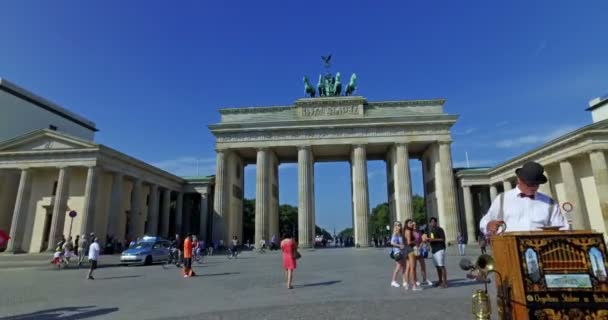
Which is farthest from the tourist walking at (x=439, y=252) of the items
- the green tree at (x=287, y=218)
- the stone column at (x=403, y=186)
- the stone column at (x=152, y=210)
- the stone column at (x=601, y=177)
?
the green tree at (x=287, y=218)

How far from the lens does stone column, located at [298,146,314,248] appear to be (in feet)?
123

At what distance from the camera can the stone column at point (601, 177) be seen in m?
25.7

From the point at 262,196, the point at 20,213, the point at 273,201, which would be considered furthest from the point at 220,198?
the point at 20,213

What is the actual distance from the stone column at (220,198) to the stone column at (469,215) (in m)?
29.3

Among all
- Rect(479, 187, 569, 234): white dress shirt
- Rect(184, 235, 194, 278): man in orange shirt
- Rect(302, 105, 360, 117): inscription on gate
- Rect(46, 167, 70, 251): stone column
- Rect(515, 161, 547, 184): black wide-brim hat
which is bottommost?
Rect(184, 235, 194, 278): man in orange shirt

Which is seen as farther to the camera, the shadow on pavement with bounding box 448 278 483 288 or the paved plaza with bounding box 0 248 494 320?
the shadow on pavement with bounding box 448 278 483 288

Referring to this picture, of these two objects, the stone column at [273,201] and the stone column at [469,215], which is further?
the stone column at [469,215]

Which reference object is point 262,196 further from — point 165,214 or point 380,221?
point 380,221

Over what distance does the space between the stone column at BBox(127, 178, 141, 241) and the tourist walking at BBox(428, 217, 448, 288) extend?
32598 millimetres

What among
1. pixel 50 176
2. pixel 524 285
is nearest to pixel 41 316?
pixel 524 285

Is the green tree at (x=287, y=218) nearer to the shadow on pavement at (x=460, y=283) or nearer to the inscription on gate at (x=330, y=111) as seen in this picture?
the inscription on gate at (x=330, y=111)

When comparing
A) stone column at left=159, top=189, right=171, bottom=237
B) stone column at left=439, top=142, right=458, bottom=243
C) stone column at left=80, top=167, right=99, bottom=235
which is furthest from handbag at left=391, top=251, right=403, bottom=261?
stone column at left=159, top=189, right=171, bottom=237

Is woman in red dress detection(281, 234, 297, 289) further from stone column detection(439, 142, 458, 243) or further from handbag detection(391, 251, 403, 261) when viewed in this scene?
stone column detection(439, 142, 458, 243)

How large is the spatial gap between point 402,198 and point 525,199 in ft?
118
